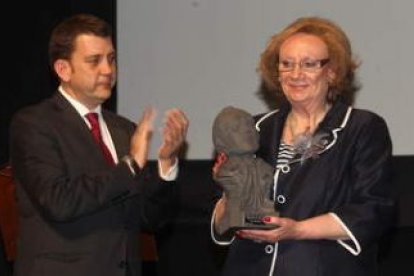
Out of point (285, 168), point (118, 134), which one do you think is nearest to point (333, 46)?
point (285, 168)

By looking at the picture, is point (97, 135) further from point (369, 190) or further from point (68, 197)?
point (369, 190)

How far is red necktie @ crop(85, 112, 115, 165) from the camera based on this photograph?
2840 millimetres

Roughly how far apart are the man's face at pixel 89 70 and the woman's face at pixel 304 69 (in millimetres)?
578

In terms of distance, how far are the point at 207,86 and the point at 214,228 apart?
168cm

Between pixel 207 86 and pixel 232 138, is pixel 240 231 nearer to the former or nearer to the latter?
pixel 232 138

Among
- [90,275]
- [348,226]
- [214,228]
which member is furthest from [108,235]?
[348,226]

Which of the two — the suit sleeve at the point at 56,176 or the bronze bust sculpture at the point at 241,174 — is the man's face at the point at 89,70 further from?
the bronze bust sculpture at the point at 241,174

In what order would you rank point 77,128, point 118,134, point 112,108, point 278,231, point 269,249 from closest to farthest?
point 278,231 < point 269,249 < point 77,128 < point 118,134 < point 112,108

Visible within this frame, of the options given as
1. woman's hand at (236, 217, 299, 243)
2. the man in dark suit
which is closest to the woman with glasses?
woman's hand at (236, 217, 299, 243)

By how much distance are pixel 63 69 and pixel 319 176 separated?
0.91 m

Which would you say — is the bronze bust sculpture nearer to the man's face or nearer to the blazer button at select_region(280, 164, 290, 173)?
the blazer button at select_region(280, 164, 290, 173)

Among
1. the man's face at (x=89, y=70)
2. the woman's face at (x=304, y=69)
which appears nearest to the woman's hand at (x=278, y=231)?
the woman's face at (x=304, y=69)

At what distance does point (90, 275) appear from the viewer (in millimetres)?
2723

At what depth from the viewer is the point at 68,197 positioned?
8.55 ft
